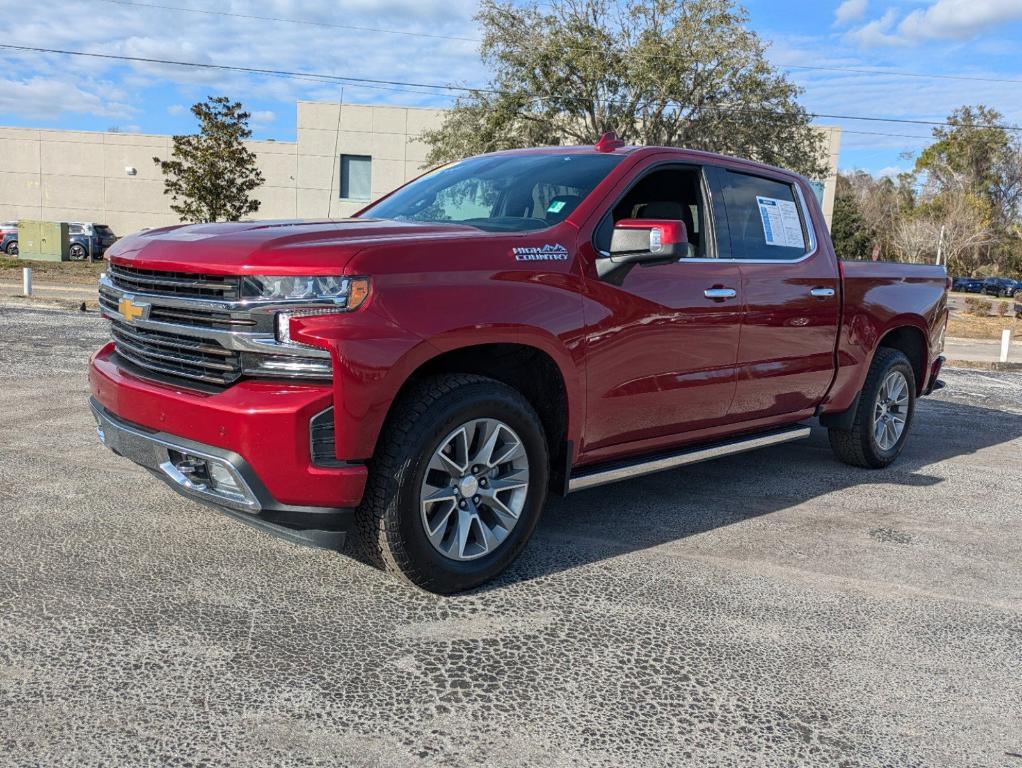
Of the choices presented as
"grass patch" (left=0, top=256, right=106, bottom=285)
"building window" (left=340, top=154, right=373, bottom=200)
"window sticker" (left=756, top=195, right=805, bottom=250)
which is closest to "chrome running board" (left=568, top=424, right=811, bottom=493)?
"window sticker" (left=756, top=195, right=805, bottom=250)

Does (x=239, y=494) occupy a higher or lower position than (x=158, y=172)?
lower

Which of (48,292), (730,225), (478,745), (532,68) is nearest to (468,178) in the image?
(730,225)

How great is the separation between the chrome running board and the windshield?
1165 mm

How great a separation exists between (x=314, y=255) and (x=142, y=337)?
98 centimetres

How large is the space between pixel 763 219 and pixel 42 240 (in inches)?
1391

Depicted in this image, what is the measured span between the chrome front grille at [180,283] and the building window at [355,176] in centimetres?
3830

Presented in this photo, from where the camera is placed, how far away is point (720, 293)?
4695 mm

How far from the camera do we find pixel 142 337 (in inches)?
145

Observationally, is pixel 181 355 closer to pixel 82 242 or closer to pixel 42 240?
pixel 42 240

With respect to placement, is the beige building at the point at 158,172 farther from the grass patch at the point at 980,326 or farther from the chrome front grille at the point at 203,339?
the chrome front grille at the point at 203,339

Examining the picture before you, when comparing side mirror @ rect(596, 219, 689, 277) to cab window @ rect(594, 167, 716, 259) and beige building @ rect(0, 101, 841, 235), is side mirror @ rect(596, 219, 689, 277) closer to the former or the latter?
cab window @ rect(594, 167, 716, 259)

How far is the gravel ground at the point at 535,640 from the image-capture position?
2646 millimetres

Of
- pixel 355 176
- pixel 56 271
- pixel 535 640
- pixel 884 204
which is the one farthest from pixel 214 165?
pixel 884 204

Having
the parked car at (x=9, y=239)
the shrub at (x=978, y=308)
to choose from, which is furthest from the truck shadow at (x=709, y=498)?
the parked car at (x=9, y=239)
